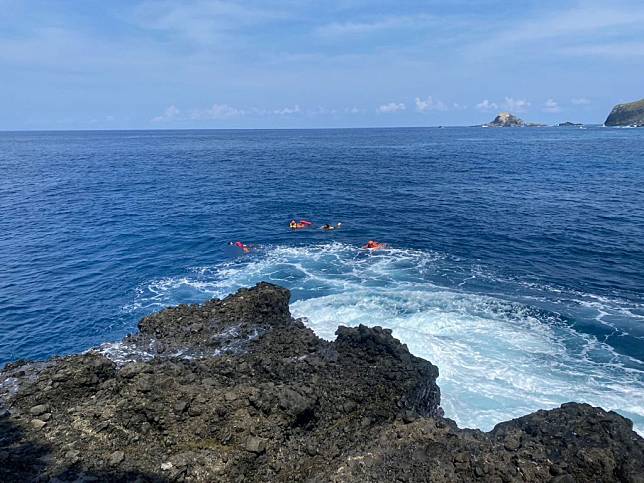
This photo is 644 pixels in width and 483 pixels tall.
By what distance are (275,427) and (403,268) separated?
2868cm

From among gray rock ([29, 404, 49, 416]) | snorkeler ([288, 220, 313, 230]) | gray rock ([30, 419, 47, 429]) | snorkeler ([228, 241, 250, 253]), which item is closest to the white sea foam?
snorkeler ([228, 241, 250, 253])

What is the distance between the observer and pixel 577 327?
32781mm

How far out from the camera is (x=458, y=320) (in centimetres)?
3416

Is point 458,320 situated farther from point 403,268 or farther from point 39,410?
point 39,410

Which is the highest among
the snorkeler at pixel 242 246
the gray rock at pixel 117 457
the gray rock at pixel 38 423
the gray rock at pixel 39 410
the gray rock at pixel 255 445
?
the gray rock at pixel 39 410

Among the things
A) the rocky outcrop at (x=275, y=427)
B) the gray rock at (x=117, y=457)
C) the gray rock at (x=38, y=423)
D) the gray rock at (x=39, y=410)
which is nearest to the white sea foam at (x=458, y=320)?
the rocky outcrop at (x=275, y=427)

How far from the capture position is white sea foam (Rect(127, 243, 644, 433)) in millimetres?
25969

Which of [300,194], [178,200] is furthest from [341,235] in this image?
[178,200]

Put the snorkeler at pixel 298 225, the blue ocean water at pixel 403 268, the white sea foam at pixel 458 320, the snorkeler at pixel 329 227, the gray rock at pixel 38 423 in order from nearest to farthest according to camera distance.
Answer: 1. the gray rock at pixel 38 423
2. the white sea foam at pixel 458 320
3. the blue ocean water at pixel 403 268
4. the snorkeler at pixel 329 227
5. the snorkeler at pixel 298 225

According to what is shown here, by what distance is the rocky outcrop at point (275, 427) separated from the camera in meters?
16.5

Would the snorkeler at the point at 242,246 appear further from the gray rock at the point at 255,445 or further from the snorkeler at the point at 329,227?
the gray rock at the point at 255,445

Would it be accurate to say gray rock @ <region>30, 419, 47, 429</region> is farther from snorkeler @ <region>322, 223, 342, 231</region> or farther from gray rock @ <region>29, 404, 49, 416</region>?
snorkeler @ <region>322, 223, 342, 231</region>

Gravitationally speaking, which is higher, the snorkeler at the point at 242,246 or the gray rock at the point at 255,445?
the gray rock at the point at 255,445

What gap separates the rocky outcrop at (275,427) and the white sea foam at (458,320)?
17.9 ft
